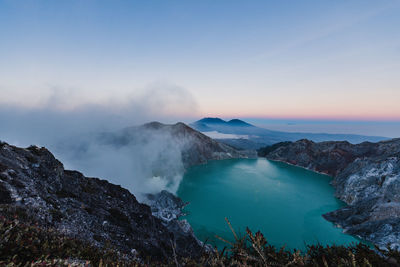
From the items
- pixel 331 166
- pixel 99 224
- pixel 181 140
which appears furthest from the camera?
pixel 181 140

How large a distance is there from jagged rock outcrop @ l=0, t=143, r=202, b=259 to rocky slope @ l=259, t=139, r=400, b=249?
1537 cm

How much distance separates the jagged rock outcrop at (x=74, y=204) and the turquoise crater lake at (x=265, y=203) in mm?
19419

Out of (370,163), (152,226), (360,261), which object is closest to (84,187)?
(152,226)

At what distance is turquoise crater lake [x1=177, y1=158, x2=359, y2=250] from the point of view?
1417 inches

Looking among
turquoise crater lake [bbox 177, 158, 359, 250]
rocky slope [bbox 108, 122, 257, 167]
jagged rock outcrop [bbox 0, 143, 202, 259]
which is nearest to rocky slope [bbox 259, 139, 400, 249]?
turquoise crater lake [bbox 177, 158, 359, 250]

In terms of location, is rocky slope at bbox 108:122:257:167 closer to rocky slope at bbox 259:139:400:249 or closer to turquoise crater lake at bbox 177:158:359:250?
turquoise crater lake at bbox 177:158:359:250

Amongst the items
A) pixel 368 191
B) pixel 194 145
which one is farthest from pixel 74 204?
pixel 194 145

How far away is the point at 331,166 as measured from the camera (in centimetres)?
7919

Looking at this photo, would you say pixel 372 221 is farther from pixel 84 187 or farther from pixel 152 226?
pixel 84 187

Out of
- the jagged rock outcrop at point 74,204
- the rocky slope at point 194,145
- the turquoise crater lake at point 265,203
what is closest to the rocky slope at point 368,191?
the turquoise crater lake at point 265,203

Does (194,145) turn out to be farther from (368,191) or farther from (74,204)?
(74,204)

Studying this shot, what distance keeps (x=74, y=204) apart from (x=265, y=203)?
5365 cm

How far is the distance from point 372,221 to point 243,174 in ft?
194

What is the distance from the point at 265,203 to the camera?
53688 mm
